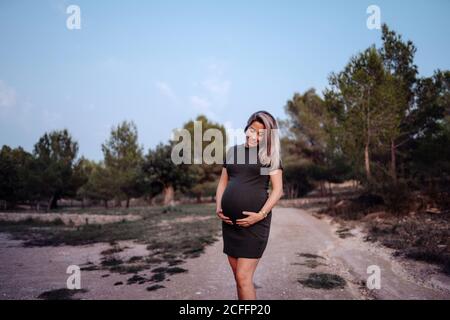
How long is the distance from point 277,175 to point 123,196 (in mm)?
36935

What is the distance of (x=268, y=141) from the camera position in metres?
2.74

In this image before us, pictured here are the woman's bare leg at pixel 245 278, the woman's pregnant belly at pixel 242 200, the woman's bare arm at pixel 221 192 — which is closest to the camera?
the woman's bare leg at pixel 245 278

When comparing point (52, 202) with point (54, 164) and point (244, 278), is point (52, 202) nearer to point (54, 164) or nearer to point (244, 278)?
point (54, 164)

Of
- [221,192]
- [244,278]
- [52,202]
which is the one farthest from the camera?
[52,202]

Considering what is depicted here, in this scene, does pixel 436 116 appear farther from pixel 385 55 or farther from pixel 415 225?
pixel 415 225

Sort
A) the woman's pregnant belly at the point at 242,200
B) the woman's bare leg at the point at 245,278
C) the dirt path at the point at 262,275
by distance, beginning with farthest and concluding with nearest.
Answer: the dirt path at the point at 262,275, the woman's pregnant belly at the point at 242,200, the woman's bare leg at the point at 245,278

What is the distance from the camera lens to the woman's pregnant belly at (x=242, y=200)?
259cm

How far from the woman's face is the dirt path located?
6.91 feet

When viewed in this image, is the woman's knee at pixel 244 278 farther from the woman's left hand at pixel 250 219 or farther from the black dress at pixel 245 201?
the woman's left hand at pixel 250 219

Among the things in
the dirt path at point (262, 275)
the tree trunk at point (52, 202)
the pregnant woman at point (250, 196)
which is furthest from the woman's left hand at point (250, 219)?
the tree trunk at point (52, 202)

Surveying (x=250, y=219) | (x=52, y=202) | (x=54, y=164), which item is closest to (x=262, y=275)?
(x=250, y=219)

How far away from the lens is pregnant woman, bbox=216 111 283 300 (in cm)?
252

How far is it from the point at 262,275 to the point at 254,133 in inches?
115
